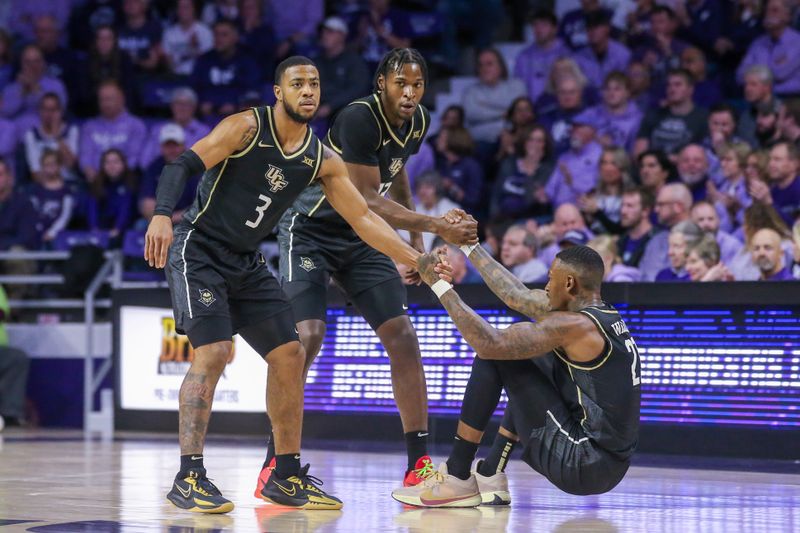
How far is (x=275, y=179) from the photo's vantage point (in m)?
5.88

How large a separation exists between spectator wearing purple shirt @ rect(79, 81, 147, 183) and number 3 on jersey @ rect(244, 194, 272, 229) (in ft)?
29.9

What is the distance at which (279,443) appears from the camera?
6031 millimetres

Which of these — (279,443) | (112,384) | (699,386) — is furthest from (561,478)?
(112,384)

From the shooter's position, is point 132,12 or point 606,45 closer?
point 606,45

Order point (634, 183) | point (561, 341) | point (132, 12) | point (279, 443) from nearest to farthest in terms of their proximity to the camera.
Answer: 1. point (561, 341)
2. point (279, 443)
3. point (634, 183)
4. point (132, 12)

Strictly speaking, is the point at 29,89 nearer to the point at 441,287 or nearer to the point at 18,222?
the point at 18,222

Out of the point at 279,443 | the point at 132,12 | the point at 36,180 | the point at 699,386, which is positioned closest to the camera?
the point at 279,443

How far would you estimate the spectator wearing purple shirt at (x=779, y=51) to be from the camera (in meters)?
12.3

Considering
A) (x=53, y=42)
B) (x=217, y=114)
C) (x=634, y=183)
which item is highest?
(x=53, y=42)

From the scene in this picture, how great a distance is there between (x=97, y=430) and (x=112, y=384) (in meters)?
0.45

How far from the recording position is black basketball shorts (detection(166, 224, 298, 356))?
5.77 m


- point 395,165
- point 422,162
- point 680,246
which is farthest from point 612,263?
point 395,165

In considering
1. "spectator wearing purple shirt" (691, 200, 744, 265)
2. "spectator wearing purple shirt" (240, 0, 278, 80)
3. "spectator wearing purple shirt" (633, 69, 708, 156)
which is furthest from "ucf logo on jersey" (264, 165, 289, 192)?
"spectator wearing purple shirt" (240, 0, 278, 80)

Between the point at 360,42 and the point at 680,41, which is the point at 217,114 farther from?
the point at 680,41
